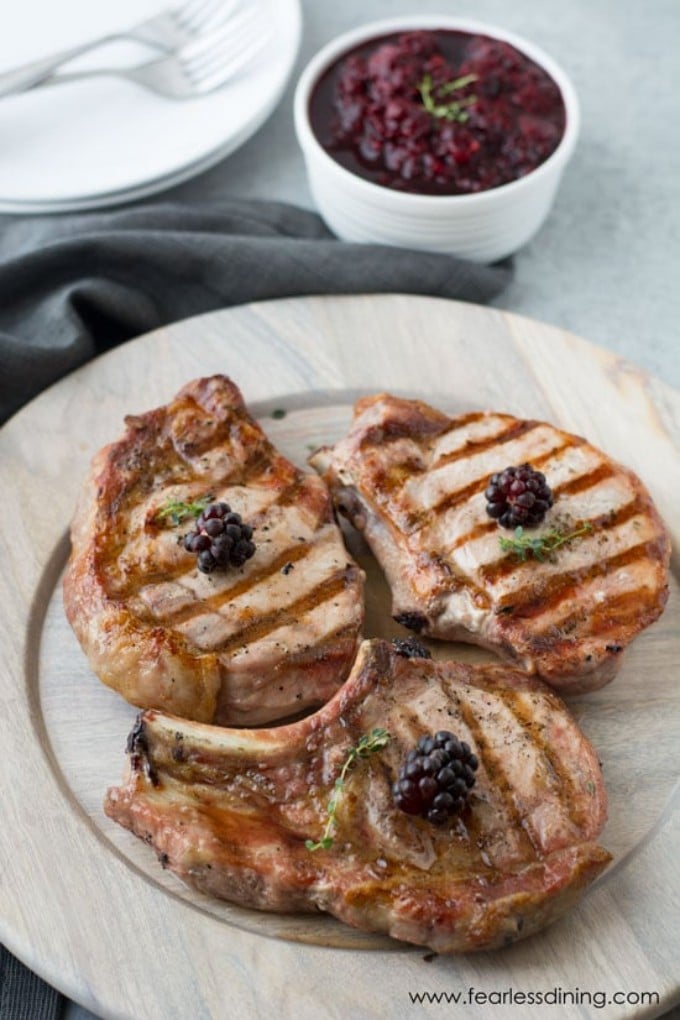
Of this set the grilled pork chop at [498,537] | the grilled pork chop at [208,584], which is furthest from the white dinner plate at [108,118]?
the grilled pork chop at [498,537]

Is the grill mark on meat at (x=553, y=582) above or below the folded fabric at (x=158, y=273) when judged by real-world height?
below

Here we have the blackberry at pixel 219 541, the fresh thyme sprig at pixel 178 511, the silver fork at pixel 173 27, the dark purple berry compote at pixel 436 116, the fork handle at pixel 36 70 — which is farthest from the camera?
the silver fork at pixel 173 27

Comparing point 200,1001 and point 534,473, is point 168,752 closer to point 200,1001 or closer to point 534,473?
point 200,1001

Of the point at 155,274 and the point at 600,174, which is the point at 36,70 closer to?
the point at 155,274

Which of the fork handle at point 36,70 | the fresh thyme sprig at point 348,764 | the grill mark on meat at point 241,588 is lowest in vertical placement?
the fresh thyme sprig at point 348,764

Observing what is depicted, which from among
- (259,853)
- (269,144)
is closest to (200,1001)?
(259,853)

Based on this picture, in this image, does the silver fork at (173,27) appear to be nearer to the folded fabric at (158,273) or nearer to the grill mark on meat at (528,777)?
the folded fabric at (158,273)

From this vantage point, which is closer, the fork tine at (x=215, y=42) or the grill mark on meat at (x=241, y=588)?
the grill mark on meat at (x=241, y=588)

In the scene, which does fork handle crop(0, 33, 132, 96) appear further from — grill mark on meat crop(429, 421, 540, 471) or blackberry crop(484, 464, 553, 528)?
blackberry crop(484, 464, 553, 528)
